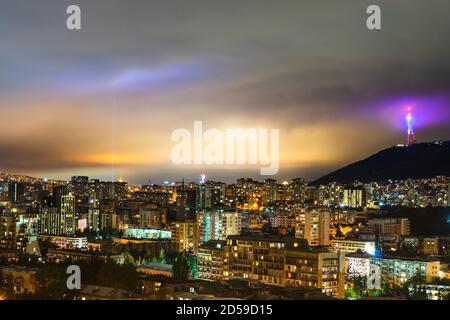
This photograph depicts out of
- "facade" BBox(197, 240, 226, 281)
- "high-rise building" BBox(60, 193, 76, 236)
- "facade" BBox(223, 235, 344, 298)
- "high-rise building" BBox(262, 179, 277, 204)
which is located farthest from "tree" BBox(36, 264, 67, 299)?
"high-rise building" BBox(262, 179, 277, 204)

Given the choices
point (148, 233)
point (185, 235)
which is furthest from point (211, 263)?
point (148, 233)

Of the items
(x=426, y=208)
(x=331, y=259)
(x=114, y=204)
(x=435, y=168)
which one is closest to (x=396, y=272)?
(x=331, y=259)

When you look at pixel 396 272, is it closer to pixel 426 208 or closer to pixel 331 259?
pixel 331 259

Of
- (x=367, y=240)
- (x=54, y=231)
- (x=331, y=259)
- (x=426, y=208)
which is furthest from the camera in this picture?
(x=426, y=208)

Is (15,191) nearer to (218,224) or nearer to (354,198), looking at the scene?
(218,224)

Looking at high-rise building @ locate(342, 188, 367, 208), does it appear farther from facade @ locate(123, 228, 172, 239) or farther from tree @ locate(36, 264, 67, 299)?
tree @ locate(36, 264, 67, 299)

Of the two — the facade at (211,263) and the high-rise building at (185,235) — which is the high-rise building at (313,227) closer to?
the high-rise building at (185,235)

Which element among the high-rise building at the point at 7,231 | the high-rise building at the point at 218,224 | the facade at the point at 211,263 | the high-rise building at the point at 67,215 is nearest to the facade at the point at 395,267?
the facade at the point at 211,263

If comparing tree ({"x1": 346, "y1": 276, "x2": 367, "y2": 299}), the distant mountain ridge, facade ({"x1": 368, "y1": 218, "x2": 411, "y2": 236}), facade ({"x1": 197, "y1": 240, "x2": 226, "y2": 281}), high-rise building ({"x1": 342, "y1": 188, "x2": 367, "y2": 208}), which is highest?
the distant mountain ridge
